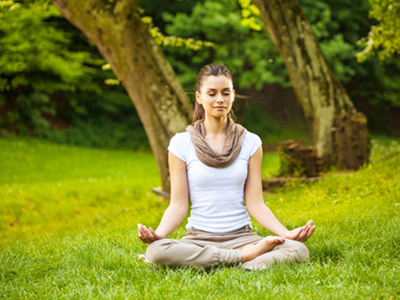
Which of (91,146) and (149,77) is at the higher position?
(149,77)

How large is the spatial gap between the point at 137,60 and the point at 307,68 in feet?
10.1

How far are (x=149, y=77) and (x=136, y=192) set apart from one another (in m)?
4.78

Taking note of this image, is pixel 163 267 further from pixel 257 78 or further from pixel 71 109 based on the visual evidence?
pixel 71 109

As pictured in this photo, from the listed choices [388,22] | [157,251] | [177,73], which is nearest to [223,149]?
[157,251]

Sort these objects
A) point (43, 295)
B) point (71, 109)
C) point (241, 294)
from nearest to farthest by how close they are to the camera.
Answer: point (241, 294)
point (43, 295)
point (71, 109)

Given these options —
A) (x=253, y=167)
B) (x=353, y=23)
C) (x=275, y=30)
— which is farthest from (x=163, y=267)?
(x=353, y=23)

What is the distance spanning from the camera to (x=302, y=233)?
3.41 m

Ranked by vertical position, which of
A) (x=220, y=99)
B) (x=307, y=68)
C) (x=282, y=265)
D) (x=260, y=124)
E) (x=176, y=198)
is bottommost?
(x=260, y=124)

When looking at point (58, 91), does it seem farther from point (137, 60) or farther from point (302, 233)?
point (302, 233)

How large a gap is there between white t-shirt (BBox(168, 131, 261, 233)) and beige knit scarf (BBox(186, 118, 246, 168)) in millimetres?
59

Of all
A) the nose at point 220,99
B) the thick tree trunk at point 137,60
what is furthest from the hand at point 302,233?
the thick tree trunk at point 137,60

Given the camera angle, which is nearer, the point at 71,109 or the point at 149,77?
the point at 149,77

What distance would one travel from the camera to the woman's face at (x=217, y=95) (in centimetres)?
369

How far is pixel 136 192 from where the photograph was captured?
38.4 ft
